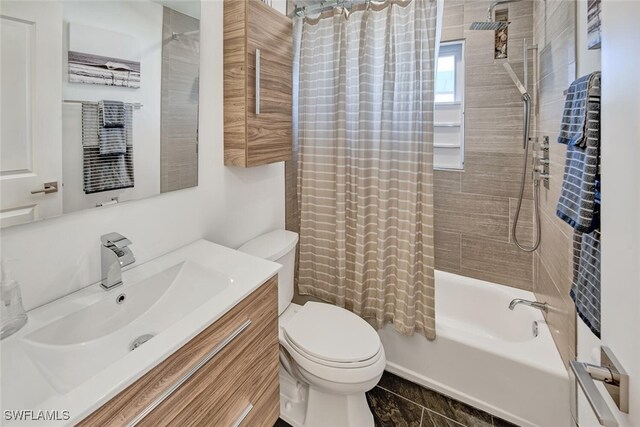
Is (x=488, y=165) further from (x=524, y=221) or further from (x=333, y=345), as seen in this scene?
(x=333, y=345)

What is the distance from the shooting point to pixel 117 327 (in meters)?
0.99

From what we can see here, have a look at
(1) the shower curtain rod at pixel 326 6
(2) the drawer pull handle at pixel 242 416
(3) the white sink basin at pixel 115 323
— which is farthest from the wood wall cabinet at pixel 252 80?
(2) the drawer pull handle at pixel 242 416

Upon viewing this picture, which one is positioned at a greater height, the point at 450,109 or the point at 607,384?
the point at 450,109

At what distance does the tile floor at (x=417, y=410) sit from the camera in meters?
1.58

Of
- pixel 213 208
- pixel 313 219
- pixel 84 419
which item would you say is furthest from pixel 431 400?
pixel 84 419

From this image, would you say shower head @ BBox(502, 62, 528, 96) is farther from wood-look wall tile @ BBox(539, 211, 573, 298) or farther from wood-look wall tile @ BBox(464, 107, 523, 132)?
wood-look wall tile @ BBox(539, 211, 573, 298)

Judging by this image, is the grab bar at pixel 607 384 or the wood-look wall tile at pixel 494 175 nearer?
the grab bar at pixel 607 384

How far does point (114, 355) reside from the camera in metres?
0.91

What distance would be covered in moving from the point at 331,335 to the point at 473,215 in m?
1.34

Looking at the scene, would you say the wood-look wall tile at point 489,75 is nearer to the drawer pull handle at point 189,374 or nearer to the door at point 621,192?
the door at point 621,192

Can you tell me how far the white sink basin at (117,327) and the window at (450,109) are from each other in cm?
163

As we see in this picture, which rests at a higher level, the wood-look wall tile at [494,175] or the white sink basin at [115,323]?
the wood-look wall tile at [494,175]

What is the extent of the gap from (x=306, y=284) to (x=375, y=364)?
0.82m

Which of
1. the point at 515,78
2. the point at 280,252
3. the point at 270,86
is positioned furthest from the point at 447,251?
the point at 270,86
